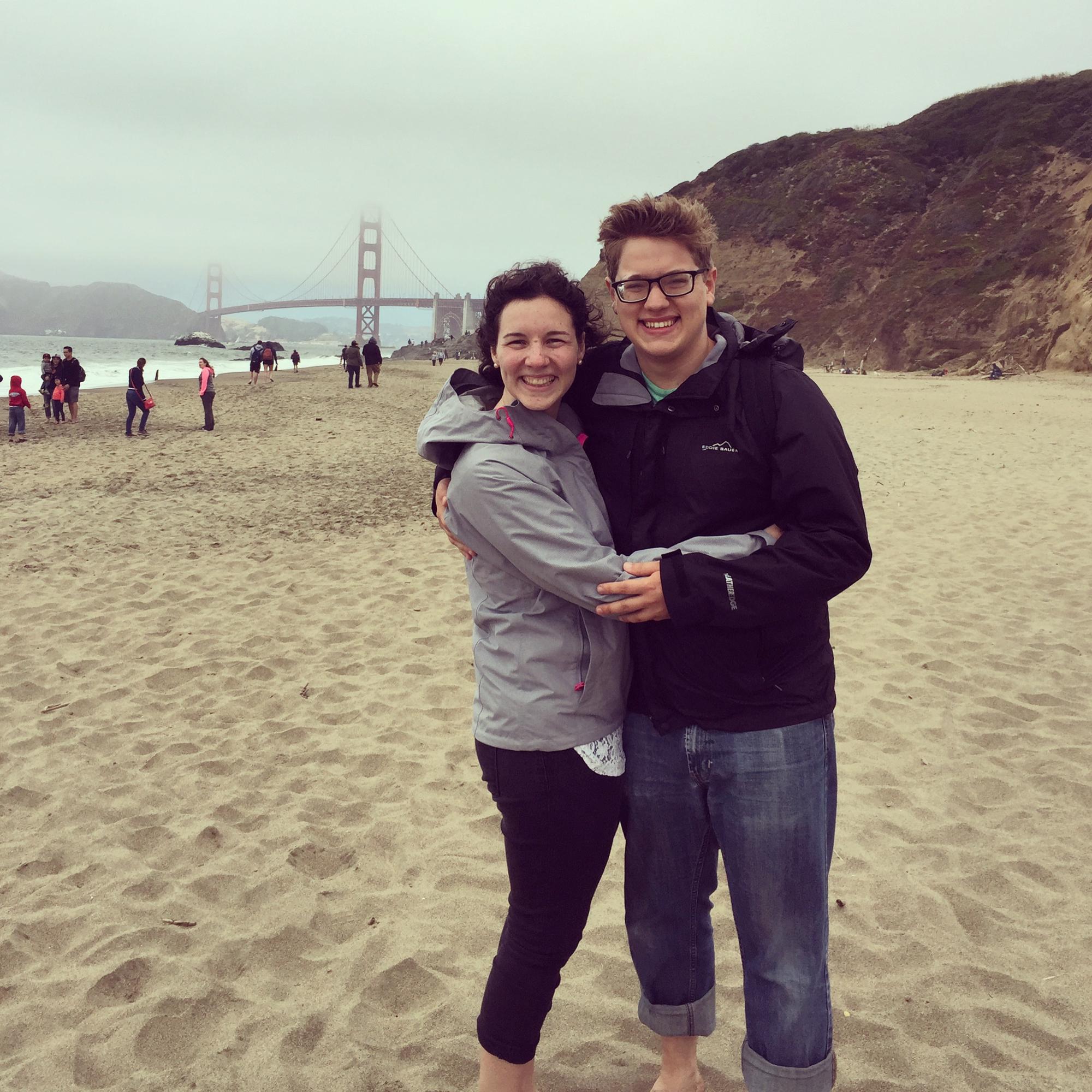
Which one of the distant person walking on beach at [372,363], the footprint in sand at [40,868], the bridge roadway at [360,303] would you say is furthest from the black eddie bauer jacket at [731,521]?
the bridge roadway at [360,303]

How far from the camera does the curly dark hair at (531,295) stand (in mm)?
1673

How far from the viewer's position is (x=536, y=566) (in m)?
1.55

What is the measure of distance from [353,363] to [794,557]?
22619 millimetres

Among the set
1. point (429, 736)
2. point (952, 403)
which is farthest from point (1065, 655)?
point (952, 403)

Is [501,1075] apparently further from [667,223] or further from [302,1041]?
[667,223]

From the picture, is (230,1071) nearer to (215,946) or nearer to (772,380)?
(215,946)

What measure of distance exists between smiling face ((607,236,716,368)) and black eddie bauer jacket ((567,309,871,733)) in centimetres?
7

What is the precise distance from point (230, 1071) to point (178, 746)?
79.1 inches

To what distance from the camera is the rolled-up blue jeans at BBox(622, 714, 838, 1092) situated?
1.62m

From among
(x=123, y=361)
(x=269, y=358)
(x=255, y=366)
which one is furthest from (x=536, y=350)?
(x=123, y=361)

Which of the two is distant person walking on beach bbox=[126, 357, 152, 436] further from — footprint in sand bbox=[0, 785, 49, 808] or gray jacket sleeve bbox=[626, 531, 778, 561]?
gray jacket sleeve bbox=[626, 531, 778, 561]

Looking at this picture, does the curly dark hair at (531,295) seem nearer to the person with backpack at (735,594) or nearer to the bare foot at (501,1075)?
the person with backpack at (735,594)

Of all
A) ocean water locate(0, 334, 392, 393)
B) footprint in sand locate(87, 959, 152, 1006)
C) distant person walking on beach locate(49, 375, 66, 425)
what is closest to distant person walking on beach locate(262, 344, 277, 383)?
ocean water locate(0, 334, 392, 393)

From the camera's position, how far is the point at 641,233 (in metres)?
1.62
